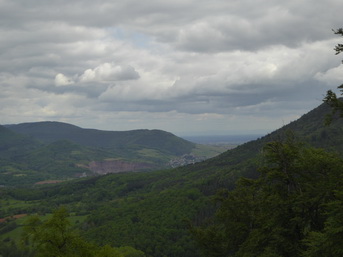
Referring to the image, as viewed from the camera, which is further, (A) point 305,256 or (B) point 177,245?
(B) point 177,245

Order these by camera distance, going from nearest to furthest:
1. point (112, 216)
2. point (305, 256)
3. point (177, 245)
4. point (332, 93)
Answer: point (305, 256) → point (332, 93) → point (177, 245) → point (112, 216)

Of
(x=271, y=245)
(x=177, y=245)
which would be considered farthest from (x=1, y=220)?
(x=271, y=245)

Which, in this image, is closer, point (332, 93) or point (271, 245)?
point (332, 93)

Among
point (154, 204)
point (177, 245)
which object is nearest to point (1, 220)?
point (154, 204)

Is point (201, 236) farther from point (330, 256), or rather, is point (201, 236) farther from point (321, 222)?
point (330, 256)

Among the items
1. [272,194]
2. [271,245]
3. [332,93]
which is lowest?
[271,245]

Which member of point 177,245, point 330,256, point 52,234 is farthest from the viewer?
point 177,245

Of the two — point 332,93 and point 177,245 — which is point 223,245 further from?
point 177,245

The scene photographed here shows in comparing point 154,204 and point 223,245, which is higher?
point 223,245

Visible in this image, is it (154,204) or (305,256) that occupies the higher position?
(305,256)
